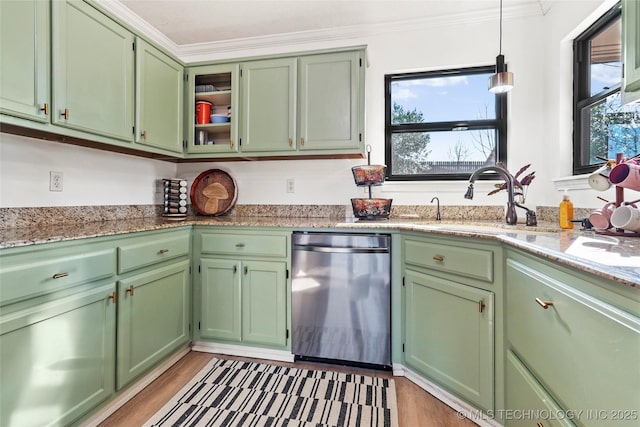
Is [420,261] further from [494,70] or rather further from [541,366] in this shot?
[494,70]

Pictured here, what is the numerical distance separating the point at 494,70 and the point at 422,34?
2.07 feet

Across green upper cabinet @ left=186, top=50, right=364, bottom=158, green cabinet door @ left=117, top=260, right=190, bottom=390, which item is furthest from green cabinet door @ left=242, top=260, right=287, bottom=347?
green upper cabinet @ left=186, top=50, right=364, bottom=158

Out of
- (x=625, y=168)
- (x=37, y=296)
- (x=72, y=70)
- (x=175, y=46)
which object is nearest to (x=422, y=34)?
(x=625, y=168)

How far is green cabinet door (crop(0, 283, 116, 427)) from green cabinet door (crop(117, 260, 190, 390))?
0.21 ft

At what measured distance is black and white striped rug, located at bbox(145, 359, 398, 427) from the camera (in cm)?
147

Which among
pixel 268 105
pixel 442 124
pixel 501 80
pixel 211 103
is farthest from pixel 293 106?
pixel 501 80

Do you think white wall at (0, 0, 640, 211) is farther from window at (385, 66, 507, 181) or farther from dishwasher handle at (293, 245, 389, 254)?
dishwasher handle at (293, 245, 389, 254)

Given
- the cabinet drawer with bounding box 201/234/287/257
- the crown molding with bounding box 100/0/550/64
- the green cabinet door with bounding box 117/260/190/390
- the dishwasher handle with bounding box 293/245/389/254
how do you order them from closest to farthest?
the green cabinet door with bounding box 117/260/190/390
the dishwasher handle with bounding box 293/245/389/254
the cabinet drawer with bounding box 201/234/287/257
the crown molding with bounding box 100/0/550/64

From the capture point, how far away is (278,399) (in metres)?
1.62

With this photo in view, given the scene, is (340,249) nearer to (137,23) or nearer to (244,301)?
(244,301)

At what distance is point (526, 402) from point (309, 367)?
3.97 feet

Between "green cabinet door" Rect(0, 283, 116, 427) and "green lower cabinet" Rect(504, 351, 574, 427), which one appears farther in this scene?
"green cabinet door" Rect(0, 283, 116, 427)

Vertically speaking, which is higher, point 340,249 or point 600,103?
point 600,103

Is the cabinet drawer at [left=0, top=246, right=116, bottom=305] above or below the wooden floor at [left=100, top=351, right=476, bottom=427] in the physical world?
above
